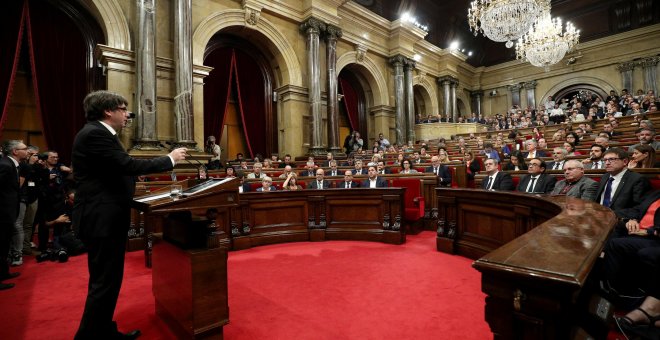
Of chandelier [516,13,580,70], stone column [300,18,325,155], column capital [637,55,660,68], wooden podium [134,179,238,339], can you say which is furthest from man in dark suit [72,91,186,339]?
column capital [637,55,660,68]

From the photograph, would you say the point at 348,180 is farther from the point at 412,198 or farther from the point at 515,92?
the point at 515,92

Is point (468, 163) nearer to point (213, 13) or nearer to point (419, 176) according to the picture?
point (419, 176)

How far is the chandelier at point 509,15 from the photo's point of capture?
318 inches

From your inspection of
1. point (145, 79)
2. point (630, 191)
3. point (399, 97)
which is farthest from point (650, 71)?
point (145, 79)

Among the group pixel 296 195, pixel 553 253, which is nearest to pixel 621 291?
pixel 553 253

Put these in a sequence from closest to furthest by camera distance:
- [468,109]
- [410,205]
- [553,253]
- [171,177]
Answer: [553,253] < [410,205] < [171,177] < [468,109]

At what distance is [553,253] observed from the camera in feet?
3.35

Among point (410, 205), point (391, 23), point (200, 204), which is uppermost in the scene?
point (391, 23)

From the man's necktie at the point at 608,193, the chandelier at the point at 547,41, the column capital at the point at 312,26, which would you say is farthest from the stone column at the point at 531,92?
the man's necktie at the point at 608,193

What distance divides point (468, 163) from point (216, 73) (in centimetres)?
710

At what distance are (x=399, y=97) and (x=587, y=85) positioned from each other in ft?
34.4

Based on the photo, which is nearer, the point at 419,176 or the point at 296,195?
the point at 296,195

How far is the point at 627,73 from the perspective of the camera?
14.7m

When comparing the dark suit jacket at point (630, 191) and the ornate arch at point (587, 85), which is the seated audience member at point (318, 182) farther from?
the ornate arch at point (587, 85)
